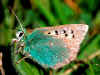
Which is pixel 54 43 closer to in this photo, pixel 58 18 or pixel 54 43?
pixel 54 43

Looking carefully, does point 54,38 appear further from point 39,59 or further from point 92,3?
point 92,3

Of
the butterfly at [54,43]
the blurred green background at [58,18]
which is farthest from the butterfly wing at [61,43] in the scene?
the blurred green background at [58,18]

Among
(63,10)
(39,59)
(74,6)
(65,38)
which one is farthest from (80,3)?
(39,59)

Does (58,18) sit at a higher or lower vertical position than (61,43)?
higher

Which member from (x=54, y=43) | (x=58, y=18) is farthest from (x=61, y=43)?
(x=58, y=18)

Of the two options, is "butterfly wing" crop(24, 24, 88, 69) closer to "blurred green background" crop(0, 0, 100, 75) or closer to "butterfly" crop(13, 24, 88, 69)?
"butterfly" crop(13, 24, 88, 69)

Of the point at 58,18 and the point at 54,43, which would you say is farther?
the point at 58,18

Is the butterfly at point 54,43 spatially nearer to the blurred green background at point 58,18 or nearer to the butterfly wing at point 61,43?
the butterfly wing at point 61,43

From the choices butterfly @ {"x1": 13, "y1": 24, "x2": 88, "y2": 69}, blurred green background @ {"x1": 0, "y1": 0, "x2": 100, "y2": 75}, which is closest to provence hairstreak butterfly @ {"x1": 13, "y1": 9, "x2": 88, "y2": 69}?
butterfly @ {"x1": 13, "y1": 24, "x2": 88, "y2": 69}
